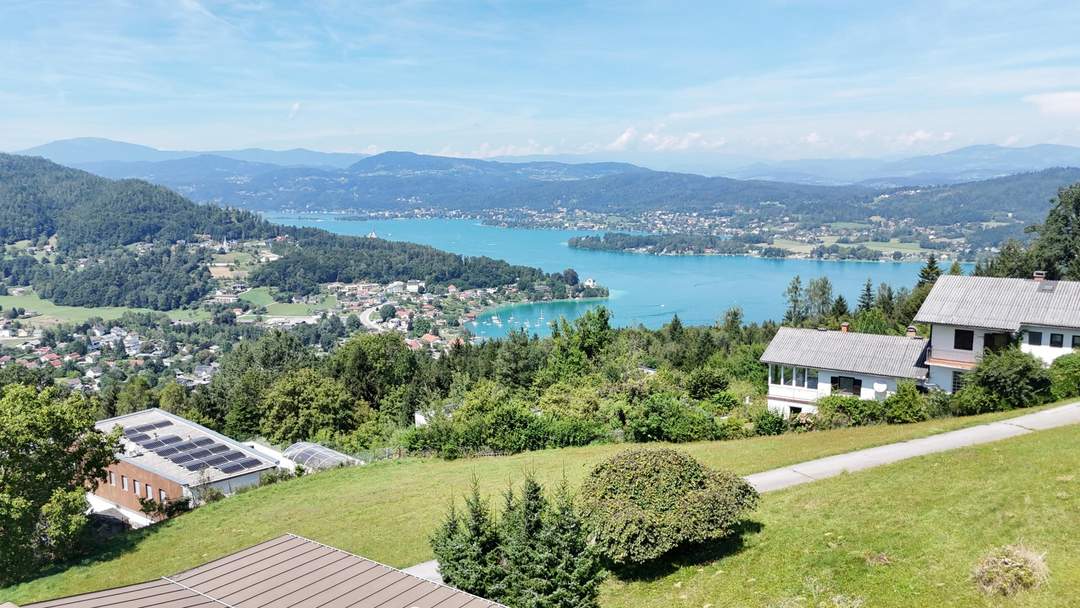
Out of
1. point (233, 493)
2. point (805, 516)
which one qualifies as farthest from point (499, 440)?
point (805, 516)

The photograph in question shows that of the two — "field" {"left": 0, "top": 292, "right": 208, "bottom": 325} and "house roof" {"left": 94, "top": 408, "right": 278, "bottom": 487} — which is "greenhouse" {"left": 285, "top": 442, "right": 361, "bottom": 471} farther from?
"field" {"left": 0, "top": 292, "right": 208, "bottom": 325}

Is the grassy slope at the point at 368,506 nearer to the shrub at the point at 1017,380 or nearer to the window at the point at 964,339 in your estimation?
the shrub at the point at 1017,380

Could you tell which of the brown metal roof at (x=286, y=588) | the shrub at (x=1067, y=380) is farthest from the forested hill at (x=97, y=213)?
the shrub at (x=1067, y=380)

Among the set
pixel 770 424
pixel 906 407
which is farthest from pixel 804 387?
pixel 906 407

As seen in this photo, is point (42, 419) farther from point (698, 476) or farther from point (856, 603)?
point (856, 603)

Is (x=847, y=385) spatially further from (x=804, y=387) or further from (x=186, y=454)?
(x=186, y=454)

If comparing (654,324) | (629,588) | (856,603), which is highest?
(856,603)

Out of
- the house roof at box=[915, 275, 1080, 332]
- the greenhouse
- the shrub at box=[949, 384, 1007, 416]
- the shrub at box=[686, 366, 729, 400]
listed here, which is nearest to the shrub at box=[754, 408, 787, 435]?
the shrub at box=[949, 384, 1007, 416]
